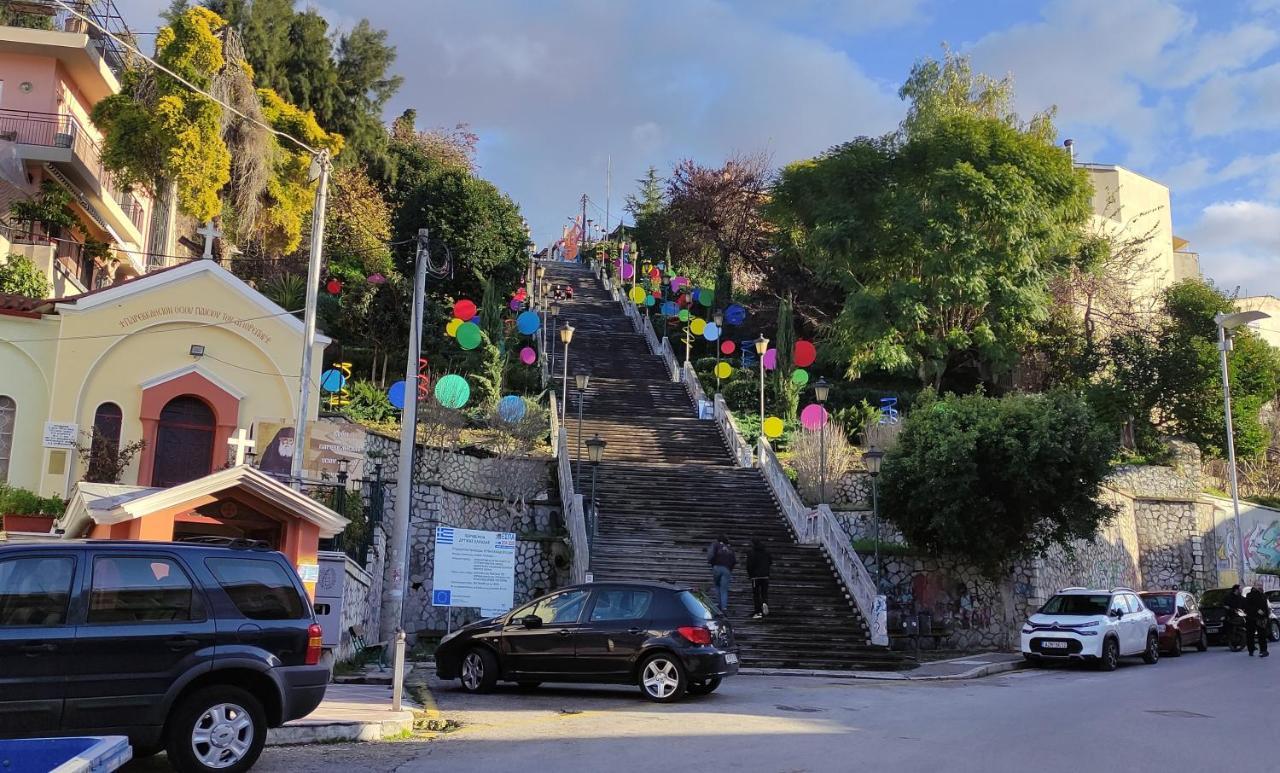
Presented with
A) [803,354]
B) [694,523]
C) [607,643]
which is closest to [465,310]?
[803,354]

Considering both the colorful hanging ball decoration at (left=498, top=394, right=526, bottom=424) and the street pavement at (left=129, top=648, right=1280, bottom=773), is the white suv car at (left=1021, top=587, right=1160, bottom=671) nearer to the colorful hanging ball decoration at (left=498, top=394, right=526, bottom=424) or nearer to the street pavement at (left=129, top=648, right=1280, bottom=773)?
the street pavement at (left=129, top=648, right=1280, bottom=773)

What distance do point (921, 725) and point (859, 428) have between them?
936 inches

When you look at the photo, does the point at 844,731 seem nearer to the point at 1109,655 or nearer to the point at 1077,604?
the point at 1109,655

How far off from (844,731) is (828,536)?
40.7 ft

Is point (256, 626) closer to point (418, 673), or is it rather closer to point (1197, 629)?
point (418, 673)

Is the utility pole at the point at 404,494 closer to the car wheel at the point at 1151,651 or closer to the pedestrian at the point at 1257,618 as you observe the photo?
the car wheel at the point at 1151,651

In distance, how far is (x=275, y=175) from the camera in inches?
1216

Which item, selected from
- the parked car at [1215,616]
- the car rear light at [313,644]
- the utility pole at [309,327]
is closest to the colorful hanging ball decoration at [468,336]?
the utility pole at [309,327]

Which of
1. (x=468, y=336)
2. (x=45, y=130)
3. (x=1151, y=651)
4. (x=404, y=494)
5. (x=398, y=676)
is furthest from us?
(x=468, y=336)

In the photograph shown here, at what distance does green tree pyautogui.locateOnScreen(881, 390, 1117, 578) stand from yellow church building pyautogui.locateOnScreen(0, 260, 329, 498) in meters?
12.6

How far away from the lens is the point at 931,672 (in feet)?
56.5

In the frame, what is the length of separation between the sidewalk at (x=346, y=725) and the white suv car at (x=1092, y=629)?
12.5 metres

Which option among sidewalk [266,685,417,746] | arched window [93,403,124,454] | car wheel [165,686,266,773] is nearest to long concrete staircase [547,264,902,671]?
sidewalk [266,685,417,746]

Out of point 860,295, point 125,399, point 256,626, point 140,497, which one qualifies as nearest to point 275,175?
point 125,399
